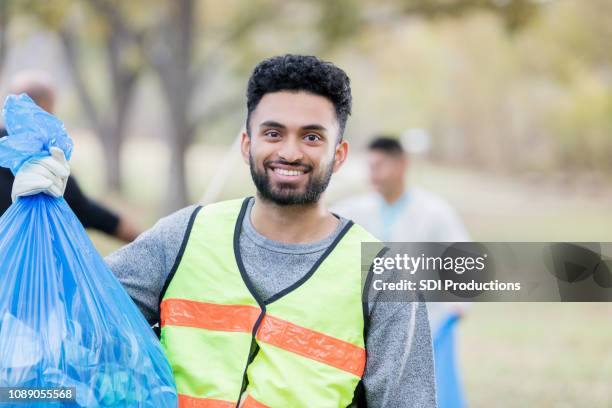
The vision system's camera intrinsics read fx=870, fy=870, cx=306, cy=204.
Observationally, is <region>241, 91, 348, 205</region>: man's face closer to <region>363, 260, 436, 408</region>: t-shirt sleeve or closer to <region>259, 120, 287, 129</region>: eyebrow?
<region>259, 120, 287, 129</region>: eyebrow

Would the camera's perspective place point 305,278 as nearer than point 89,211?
Yes

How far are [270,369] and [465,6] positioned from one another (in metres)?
12.9

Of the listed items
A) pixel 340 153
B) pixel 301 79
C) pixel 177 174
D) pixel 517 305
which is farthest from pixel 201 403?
pixel 177 174

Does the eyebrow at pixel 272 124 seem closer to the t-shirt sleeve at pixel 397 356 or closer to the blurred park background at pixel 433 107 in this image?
the t-shirt sleeve at pixel 397 356

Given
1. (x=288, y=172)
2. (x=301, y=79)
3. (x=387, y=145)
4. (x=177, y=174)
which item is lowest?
(x=288, y=172)

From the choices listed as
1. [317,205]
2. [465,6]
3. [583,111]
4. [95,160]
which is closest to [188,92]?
[465,6]

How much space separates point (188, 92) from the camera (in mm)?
14320

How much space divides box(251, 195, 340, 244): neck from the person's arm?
0.26 m

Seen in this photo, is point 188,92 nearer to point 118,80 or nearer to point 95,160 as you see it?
point 118,80

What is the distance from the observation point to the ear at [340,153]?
2314 mm

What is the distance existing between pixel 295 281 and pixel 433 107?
105 ft

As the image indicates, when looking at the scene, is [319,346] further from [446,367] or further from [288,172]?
[446,367]

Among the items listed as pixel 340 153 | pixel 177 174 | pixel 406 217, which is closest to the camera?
pixel 340 153

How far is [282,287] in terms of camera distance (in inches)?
85.4
